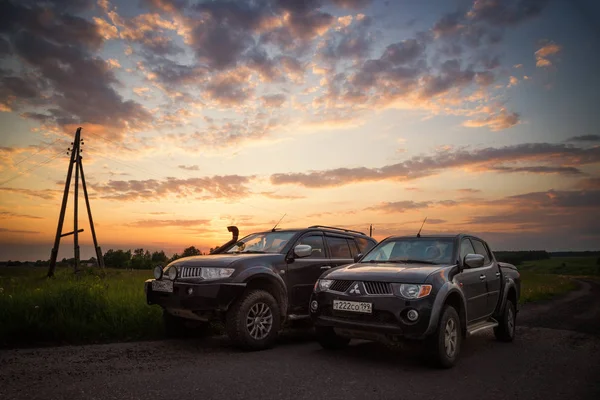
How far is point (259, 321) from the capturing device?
7.03m

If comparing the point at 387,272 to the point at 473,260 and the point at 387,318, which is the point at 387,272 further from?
the point at 473,260

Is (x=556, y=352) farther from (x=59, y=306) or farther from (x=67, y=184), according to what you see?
(x=67, y=184)

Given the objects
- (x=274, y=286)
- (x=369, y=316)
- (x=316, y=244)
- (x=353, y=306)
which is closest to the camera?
(x=369, y=316)

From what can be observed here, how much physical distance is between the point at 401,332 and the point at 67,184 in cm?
2117

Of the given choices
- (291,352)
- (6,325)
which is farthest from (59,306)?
(291,352)

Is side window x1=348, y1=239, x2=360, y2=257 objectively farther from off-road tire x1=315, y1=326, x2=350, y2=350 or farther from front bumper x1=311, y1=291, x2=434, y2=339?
front bumper x1=311, y1=291, x2=434, y2=339

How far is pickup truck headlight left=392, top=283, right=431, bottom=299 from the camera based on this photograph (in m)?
5.78

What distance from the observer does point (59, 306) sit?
8.05 metres

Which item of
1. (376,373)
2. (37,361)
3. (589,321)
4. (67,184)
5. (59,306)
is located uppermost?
(67,184)

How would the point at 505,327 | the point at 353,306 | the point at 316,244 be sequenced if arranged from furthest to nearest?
the point at 316,244, the point at 505,327, the point at 353,306

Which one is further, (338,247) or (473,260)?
(338,247)

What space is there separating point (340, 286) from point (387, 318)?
0.87 meters

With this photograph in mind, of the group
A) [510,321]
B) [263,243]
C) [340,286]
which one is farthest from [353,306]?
[510,321]

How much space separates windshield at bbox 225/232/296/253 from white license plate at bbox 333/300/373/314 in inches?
78.1
